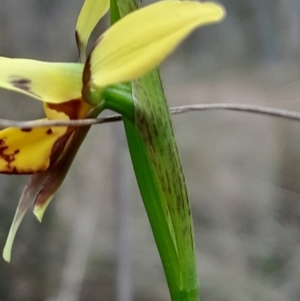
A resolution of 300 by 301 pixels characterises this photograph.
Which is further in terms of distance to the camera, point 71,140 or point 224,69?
point 224,69

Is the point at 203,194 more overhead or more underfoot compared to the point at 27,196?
more underfoot

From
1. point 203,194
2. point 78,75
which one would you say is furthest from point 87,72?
point 203,194

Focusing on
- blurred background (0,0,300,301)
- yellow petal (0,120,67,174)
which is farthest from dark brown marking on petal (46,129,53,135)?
blurred background (0,0,300,301)

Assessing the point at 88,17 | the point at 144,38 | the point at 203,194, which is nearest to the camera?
the point at 144,38

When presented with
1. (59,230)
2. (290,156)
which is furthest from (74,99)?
(290,156)

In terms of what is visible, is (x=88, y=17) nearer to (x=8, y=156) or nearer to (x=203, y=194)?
(x=8, y=156)

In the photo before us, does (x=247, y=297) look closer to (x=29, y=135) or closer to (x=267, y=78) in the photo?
(x=267, y=78)

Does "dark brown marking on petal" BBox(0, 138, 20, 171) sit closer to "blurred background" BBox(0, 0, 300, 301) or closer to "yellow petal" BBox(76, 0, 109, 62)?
"yellow petal" BBox(76, 0, 109, 62)
